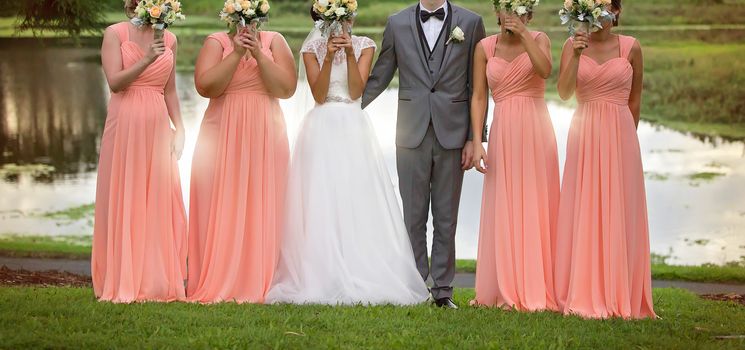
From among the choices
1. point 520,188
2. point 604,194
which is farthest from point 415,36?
point 604,194

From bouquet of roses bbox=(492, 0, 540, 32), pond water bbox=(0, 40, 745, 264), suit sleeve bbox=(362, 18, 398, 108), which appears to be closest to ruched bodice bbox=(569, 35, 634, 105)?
bouquet of roses bbox=(492, 0, 540, 32)

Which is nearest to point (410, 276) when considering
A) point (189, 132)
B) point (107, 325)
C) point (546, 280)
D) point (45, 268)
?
point (546, 280)

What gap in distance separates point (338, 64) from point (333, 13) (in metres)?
0.56

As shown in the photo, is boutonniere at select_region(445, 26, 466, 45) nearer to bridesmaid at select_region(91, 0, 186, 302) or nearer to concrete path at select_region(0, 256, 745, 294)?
bridesmaid at select_region(91, 0, 186, 302)

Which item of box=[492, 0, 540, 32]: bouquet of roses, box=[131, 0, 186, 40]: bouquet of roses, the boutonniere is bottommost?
the boutonniere

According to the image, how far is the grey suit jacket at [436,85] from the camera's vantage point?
29.4 feet

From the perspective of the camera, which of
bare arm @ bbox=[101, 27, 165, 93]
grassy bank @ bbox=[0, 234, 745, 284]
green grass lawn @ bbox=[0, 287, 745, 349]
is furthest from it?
grassy bank @ bbox=[0, 234, 745, 284]

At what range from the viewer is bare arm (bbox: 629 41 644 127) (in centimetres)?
872

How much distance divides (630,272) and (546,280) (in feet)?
2.09

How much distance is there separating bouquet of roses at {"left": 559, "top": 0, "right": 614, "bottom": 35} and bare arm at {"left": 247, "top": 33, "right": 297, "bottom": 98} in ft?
7.14

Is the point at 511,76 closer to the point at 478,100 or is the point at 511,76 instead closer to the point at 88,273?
the point at 478,100

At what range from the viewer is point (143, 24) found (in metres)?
8.92

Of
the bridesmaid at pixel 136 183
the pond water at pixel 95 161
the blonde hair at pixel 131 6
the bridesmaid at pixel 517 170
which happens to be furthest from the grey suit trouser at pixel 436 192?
the pond water at pixel 95 161

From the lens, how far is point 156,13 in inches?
345
